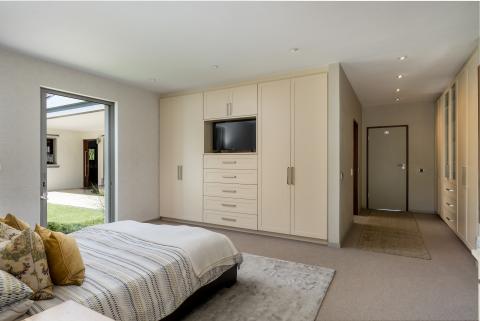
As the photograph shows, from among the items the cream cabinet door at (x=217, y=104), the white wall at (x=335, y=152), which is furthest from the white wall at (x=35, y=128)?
the white wall at (x=335, y=152)

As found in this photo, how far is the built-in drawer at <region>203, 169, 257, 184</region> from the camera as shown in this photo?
14.2ft

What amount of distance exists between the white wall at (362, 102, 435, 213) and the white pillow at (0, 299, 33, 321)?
6.93 metres

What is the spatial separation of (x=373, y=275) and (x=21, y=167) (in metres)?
4.25

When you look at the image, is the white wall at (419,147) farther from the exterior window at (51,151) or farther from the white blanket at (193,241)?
the exterior window at (51,151)

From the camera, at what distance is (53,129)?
377cm

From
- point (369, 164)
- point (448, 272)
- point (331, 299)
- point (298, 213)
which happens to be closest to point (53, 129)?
point (298, 213)

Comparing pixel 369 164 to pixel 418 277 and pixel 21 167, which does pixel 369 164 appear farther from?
pixel 21 167

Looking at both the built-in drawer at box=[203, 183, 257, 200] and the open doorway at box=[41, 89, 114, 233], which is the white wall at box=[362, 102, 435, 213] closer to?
the built-in drawer at box=[203, 183, 257, 200]

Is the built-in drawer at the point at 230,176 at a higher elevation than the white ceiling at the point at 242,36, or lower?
lower

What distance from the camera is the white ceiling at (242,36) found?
7.54 ft

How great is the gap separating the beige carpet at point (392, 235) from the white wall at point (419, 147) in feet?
2.32

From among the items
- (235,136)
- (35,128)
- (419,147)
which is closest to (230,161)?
(235,136)

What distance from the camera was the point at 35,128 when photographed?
3.38m

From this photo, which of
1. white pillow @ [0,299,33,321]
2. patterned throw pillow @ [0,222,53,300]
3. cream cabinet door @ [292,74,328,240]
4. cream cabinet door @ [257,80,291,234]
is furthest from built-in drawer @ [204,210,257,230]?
white pillow @ [0,299,33,321]
